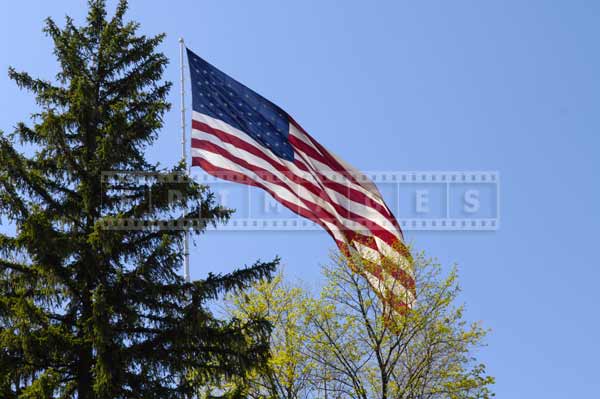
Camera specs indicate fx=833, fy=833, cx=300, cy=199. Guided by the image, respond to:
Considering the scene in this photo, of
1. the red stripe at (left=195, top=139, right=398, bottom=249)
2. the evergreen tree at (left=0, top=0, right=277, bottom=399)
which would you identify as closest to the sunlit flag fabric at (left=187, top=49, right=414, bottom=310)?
the red stripe at (left=195, top=139, right=398, bottom=249)

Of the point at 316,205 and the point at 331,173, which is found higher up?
the point at 331,173

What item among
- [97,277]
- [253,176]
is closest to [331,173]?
[253,176]

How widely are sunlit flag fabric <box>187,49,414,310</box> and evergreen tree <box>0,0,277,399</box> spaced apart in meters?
3.35

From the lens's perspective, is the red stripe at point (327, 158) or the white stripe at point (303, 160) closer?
the white stripe at point (303, 160)

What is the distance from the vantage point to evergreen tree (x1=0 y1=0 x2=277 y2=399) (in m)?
16.0

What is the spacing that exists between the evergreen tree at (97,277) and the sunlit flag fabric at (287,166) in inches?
132

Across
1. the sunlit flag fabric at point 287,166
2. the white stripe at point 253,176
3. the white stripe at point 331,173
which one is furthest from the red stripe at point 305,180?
the white stripe at point 253,176

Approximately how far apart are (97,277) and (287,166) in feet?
24.6

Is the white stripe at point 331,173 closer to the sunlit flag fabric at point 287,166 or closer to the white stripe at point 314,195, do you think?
the sunlit flag fabric at point 287,166

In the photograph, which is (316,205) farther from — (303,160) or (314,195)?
(303,160)

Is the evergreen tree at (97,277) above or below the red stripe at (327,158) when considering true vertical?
below

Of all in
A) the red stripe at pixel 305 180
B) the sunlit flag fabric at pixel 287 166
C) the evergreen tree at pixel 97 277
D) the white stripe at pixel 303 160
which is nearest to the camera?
the evergreen tree at pixel 97 277

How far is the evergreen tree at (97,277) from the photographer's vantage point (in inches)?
631

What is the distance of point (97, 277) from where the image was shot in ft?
56.3
